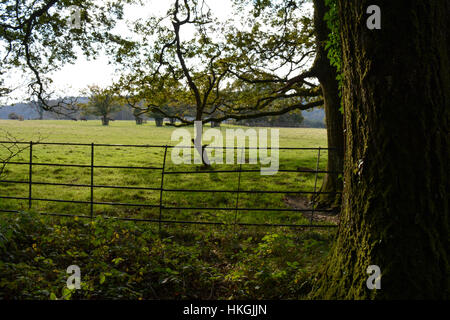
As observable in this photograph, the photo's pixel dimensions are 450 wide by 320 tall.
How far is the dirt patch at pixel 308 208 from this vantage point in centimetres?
827

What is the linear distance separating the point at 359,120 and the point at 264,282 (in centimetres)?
223

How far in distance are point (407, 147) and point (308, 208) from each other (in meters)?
7.00

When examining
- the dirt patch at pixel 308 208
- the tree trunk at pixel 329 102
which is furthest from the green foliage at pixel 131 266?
the tree trunk at pixel 329 102

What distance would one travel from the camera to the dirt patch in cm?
827

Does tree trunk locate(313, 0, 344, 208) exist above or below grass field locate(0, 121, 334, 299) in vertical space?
above

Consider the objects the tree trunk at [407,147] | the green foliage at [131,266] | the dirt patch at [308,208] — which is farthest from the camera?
the dirt patch at [308,208]

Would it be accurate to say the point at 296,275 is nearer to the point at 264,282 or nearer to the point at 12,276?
the point at 264,282

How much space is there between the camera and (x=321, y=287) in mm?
3164

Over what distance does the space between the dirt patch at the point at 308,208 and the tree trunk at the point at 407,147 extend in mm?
4367

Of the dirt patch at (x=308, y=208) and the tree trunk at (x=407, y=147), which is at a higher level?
the tree trunk at (x=407, y=147)

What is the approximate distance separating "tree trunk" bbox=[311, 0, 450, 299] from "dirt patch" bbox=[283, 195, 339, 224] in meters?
4.37

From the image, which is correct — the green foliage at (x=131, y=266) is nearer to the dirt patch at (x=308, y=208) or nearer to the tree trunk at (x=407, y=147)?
the tree trunk at (x=407, y=147)

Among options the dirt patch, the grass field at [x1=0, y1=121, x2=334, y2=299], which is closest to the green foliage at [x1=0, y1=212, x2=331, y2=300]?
the grass field at [x1=0, y1=121, x2=334, y2=299]

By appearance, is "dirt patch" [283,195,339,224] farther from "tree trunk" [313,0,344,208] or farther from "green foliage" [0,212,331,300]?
"green foliage" [0,212,331,300]
